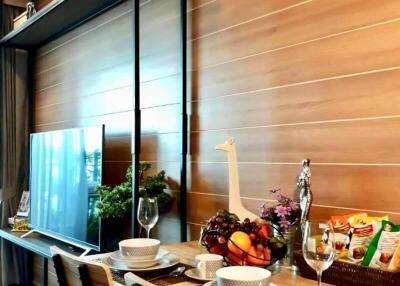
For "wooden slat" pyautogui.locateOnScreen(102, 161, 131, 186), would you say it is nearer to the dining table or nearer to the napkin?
the dining table

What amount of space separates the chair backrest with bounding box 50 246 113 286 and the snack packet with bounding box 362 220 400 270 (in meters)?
0.72

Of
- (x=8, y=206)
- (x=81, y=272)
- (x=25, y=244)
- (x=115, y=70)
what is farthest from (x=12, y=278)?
(x=81, y=272)

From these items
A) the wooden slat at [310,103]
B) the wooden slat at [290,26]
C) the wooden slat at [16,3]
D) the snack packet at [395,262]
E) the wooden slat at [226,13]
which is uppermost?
the wooden slat at [16,3]

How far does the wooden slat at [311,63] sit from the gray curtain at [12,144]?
2.39m

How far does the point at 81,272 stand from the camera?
50.8 inches

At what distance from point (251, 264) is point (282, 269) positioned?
0.52 feet

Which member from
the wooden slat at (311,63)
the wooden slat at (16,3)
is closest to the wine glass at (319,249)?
the wooden slat at (311,63)

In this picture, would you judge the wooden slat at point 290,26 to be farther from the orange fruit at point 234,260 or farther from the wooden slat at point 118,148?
the orange fruit at point 234,260

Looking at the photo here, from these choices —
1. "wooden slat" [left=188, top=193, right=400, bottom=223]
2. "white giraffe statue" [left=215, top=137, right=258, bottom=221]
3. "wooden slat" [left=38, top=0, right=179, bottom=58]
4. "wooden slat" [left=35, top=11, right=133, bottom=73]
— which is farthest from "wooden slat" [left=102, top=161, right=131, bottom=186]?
"white giraffe statue" [left=215, top=137, right=258, bottom=221]

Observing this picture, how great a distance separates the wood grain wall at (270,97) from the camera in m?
1.54

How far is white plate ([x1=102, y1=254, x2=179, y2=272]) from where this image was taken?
151cm

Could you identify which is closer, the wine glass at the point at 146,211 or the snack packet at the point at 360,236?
the snack packet at the point at 360,236

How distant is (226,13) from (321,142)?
831mm

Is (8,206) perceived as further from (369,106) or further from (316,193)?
(369,106)
